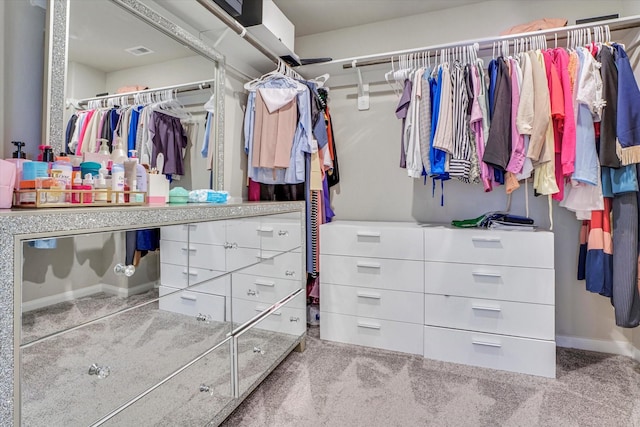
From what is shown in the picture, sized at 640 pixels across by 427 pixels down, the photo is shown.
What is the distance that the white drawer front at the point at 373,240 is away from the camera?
204 centimetres

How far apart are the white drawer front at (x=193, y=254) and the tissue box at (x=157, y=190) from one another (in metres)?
0.35

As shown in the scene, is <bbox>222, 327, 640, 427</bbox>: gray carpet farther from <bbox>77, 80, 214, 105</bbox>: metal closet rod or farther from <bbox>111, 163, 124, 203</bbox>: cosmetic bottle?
<bbox>77, 80, 214, 105</bbox>: metal closet rod

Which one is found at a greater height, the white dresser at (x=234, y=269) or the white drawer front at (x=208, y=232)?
the white drawer front at (x=208, y=232)

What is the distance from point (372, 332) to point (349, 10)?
2.24 m

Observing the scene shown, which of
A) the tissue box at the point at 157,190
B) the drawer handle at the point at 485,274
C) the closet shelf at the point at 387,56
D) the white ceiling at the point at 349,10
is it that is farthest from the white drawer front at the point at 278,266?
the white ceiling at the point at 349,10

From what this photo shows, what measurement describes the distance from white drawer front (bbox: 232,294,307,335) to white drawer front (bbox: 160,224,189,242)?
1.30ft

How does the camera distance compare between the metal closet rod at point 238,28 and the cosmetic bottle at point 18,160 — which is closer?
the cosmetic bottle at point 18,160

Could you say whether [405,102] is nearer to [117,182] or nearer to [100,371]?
[117,182]

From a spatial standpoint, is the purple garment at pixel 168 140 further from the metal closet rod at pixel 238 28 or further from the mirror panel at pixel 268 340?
the mirror panel at pixel 268 340

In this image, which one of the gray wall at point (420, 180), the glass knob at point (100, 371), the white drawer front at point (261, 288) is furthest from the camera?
the gray wall at point (420, 180)

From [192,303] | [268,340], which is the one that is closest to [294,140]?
[268,340]

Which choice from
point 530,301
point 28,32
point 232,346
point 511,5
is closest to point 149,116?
point 28,32

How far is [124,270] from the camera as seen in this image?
94 centimetres

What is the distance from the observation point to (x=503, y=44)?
1.97 metres
